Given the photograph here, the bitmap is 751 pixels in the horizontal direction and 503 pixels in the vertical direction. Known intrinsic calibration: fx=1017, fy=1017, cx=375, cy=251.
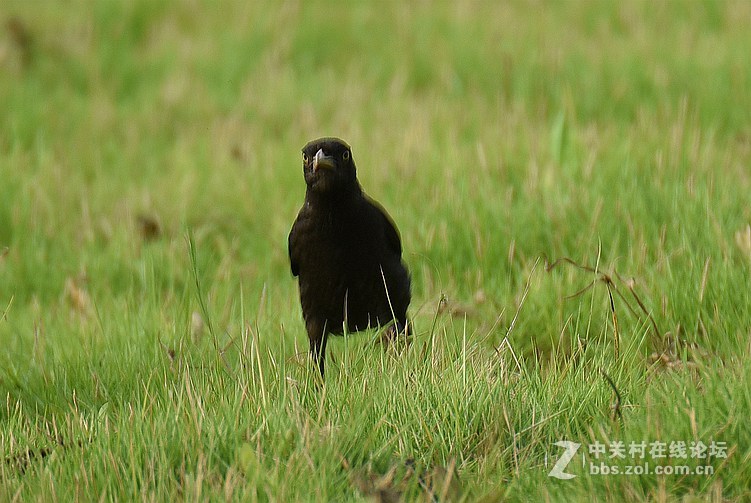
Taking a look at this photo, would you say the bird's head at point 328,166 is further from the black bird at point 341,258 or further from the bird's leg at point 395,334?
the bird's leg at point 395,334

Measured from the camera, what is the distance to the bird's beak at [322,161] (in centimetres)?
372

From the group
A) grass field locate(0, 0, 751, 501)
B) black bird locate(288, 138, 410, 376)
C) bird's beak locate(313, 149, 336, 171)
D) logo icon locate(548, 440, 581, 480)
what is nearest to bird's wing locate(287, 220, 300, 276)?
black bird locate(288, 138, 410, 376)

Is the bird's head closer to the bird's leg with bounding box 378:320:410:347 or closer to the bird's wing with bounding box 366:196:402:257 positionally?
the bird's wing with bounding box 366:196:402:257

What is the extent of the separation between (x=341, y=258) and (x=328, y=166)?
390mm

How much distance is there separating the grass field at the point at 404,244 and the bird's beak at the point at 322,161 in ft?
1.87

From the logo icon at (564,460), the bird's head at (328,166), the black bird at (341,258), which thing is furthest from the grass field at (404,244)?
the bird's head at (328,166)

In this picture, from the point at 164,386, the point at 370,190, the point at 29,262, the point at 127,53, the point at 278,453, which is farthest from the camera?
the point at 127,53

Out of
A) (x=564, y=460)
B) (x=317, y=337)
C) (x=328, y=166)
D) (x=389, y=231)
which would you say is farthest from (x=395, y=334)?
(x=564, y=460)

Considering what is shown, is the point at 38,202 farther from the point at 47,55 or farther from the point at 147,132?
the point at 47,55

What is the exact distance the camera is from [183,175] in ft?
20.5

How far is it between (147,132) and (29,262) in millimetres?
2304

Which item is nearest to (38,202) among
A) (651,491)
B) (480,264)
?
(480,264)

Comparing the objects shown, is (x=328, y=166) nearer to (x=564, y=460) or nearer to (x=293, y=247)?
(x=293, y=247)

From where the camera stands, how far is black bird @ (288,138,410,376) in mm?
3854
